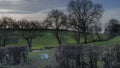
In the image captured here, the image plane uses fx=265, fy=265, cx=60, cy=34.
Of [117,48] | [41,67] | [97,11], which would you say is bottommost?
[41,67]

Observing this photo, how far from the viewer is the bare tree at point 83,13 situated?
76.7 m

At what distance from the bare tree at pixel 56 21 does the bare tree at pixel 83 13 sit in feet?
9.42

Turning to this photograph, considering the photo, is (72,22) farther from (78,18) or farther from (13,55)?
(13,55)

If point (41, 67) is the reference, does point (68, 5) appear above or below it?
above

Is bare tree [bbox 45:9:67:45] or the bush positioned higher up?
bare tree [bbox 45:9:67:45]

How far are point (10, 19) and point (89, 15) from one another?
23.0 meters

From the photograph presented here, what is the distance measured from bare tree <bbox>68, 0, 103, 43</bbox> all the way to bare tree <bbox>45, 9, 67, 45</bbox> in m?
2.87

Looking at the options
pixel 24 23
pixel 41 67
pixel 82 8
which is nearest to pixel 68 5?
pixel 82 8

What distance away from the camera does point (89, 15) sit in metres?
78.1

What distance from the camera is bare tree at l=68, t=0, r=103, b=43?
76.7 metres

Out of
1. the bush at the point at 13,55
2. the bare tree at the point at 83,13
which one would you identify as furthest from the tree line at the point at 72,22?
the bush at the point at 13,55

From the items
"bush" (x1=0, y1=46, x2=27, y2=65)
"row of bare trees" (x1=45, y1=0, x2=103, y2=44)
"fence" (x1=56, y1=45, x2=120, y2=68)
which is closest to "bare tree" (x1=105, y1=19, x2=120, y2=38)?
"row of bare trees" (x1=45, y1=0, x2=103, y2=44)

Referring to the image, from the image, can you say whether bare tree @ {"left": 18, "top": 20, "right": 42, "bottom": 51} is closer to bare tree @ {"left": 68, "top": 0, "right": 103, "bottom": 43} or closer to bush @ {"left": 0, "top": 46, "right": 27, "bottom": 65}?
bare tree @ {"left": 68, "top": 0, "right": 103, "bottom": 43}

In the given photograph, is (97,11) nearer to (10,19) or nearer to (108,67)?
(10,19)
